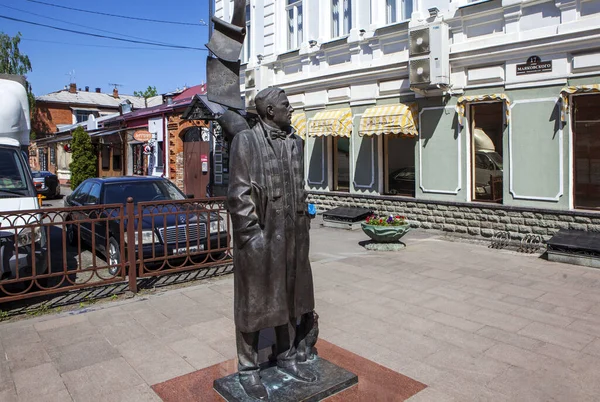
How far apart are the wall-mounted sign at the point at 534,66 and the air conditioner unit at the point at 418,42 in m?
2.08

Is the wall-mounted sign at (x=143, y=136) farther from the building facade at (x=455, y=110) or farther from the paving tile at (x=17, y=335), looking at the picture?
the paving tile at (x=17, y=335)

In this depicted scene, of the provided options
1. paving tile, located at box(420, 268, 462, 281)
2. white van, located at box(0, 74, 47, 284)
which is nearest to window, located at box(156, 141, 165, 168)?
white van, located at box(0, 74, 47, 284)

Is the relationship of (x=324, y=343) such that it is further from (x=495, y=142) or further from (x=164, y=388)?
(x=495, y=142)

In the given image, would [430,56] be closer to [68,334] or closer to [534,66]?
[534,66]

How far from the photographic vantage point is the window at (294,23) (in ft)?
49.7

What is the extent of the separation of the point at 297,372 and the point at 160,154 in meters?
20.6

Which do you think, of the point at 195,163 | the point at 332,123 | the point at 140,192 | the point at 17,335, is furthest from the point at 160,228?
the point at 195,163

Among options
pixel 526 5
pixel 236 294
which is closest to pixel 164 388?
pixel 236 294

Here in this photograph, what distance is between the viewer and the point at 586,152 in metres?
9.14

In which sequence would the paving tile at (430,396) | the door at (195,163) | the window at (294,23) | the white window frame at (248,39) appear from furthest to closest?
the door at (195,163) < the white window frame at (248,39) < the window at (294,23) < the paving tile at (430,396)

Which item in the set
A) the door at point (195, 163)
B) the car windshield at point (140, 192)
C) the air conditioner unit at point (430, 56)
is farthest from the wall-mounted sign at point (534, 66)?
the door at point (195, 163)

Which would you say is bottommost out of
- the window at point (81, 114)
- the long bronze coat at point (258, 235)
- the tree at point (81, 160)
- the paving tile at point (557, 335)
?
the paving tile at point (557, 335)

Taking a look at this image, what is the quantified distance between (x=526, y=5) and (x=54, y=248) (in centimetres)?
1126

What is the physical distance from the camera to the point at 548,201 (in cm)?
945
